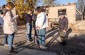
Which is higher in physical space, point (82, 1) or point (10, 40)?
point (82, 1)

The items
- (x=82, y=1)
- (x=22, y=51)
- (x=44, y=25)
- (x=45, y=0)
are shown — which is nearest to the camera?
(x=22, y=51)

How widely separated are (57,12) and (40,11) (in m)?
25.2

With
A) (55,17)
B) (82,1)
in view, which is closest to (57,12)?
(55,17)

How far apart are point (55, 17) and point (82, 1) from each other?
15293 mm

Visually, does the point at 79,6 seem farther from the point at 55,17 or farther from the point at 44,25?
the point at 44,25

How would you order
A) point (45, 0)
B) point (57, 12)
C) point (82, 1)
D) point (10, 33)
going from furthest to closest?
point (82, 1) < point (45, 0) < point (57, 12) < point (10, 33)

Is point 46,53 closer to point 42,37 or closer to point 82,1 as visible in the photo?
point 42,37

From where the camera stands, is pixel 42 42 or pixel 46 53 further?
pixel 42 42

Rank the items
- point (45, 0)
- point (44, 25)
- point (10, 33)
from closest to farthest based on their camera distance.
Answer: point (10, 33), point (44, 25), point (45, 0)

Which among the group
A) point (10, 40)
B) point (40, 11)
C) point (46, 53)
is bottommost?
point (46, 53)

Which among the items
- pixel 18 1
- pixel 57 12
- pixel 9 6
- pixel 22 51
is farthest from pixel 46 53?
pixel 18 1

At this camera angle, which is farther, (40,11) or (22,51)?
(40,11)

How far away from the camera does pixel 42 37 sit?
915 centimetres

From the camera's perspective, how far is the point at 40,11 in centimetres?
917
